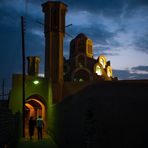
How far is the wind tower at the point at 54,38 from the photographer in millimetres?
36656

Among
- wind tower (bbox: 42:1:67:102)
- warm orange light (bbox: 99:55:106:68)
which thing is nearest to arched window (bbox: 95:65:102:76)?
warm orange light (bbox: 99:55:106:68)

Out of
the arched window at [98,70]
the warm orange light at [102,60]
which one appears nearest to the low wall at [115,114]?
the arched window at [98,70]

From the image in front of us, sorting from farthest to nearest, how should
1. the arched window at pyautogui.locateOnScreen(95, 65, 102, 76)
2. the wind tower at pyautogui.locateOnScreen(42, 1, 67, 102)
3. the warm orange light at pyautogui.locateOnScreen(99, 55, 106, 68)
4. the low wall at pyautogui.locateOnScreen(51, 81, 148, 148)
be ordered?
the warm orange light at pyautogui.locateOnScreen(99, 55, 106, 68) < the arched window at pyautogui.locateOnScreen(95, 65, 102, 76) < the wind tower at pyautogui.locateOnScreen(42, 1, 67, 102) < the low wall at pyautogui.locateOnScreen(51, 81, 148, 148)

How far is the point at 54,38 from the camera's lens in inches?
1471

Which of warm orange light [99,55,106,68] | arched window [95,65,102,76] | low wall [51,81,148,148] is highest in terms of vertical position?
warm orange light [99,55,106,68]

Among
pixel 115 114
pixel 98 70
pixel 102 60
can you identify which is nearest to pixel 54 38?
pixel 98 70

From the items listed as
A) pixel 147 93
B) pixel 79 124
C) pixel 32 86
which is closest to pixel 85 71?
pixel 32 86

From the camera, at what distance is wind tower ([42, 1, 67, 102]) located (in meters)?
36.7

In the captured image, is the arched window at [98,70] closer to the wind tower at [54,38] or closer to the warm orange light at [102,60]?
the warm orange light at [102,60]

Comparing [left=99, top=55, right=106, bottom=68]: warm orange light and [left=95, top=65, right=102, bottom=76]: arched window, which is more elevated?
[left=99, top=55, right=106, bottom=68]: warm orange light

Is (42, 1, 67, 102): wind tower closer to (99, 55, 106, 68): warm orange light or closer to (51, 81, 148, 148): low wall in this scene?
(99, 55, 106, 68): warm orange light

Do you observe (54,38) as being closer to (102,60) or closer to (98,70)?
(98,70)

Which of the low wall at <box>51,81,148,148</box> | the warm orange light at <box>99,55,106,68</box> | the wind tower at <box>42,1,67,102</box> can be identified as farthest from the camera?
the warm orange light at <box>99,55,106,68</box>

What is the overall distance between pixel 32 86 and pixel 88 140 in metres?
23.6
